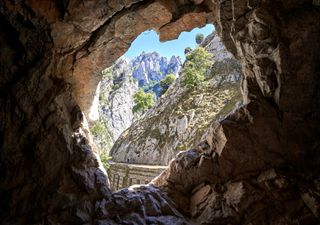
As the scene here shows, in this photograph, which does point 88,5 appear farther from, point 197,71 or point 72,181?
point 197,71

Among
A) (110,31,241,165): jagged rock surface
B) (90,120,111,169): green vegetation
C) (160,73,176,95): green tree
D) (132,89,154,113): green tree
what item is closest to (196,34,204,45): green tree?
(160,73,176,95): green tree

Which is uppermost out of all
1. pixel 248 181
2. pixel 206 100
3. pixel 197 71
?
pixel 197 71

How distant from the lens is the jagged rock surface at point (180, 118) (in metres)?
35.6

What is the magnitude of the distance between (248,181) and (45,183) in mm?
6996

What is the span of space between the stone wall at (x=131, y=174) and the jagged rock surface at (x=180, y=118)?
527 cm

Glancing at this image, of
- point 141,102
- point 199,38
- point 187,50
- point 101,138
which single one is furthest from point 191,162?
point 199,38

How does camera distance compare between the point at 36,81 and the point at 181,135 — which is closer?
the point at 36,81

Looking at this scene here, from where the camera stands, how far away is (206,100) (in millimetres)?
41500

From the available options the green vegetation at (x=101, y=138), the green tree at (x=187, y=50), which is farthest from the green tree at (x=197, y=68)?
the green tree at (x=187, y=50)

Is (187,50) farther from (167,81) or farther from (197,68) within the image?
(197,68)

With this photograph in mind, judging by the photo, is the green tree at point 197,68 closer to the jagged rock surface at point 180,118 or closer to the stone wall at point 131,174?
the jagged rock surface at point 180,118

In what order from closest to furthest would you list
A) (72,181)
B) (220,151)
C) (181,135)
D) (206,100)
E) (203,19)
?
(72,181)
(220,151)
(203,19)
(181,135)
(206,100)

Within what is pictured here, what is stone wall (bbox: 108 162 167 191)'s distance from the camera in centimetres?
2658

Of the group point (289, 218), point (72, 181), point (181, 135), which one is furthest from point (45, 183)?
point (181, 135)
